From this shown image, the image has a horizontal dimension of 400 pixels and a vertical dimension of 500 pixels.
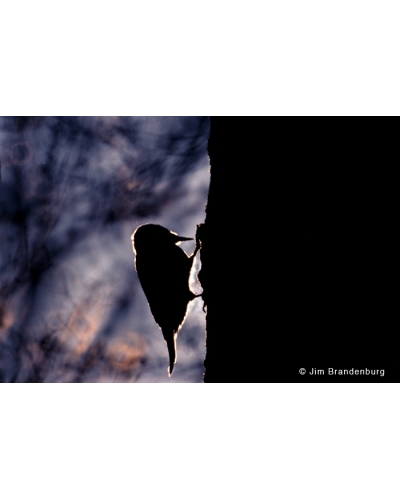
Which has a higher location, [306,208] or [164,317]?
[306,208]

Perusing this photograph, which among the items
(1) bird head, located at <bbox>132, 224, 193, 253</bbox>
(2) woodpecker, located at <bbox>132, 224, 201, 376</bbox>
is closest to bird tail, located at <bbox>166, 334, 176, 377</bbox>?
(2) woodpecker, located at <bbox>132, 224, 201, 376</bbox>

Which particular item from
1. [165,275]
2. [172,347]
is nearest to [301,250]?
[165,275]

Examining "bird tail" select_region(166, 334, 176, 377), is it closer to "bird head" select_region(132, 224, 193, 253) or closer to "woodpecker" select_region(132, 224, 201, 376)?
"woodpecker" select_region(132, 224, 201, 376)

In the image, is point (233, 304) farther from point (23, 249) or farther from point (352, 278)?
point (23, 249)

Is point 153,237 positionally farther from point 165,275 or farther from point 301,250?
point 301,250

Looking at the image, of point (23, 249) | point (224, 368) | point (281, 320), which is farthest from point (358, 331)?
point (23, 249)
